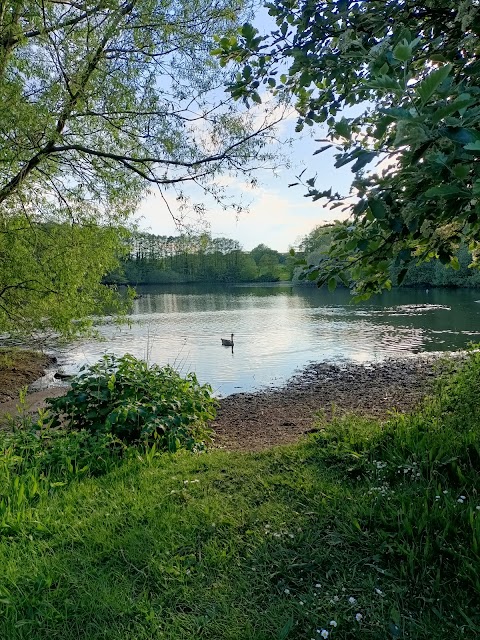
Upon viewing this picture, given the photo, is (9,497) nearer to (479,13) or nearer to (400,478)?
(400,478)

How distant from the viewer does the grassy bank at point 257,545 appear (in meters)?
2.10

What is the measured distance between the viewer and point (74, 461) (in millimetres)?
4316

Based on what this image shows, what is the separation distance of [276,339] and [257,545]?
20510 mm

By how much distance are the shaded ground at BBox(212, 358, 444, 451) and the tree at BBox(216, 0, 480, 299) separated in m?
4.31

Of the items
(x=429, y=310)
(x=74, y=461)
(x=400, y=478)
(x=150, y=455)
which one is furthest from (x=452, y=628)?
(x=429, y=310)

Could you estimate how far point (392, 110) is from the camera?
1291 millimetres

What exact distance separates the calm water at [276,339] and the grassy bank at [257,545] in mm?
7117

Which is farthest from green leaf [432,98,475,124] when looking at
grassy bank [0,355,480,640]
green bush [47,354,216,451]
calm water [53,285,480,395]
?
calm water [53,285,480,395]

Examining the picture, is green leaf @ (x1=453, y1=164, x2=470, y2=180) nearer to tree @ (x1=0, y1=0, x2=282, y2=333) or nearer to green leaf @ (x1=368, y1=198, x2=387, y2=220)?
green leaf @ (x1=368, y1=198, x2=387, y2=220)

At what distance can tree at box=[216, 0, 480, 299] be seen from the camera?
136 cm

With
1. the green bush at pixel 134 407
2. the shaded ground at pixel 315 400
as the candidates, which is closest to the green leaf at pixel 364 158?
the green bush at pixel 134 407

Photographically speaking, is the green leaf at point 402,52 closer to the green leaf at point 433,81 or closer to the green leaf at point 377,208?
the green leaf at point 433,81

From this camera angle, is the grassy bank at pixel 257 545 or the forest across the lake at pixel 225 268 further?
the forest across the lake at pixel 225 268

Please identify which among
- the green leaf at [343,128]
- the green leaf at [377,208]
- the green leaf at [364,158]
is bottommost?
the green leaf at [377,208]
